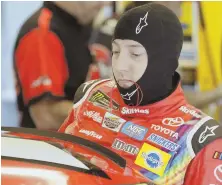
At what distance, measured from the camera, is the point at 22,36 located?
157 cm

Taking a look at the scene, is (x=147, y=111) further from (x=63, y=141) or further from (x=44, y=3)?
(x=44, y=3)

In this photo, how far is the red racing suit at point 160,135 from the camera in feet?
3.23

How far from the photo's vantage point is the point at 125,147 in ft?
3.38

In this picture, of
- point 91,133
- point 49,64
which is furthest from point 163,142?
point 49,64

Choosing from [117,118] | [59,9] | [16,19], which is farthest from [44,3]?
[117,118]

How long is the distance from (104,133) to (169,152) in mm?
134

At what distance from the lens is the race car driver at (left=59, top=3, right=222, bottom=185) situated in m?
0.99

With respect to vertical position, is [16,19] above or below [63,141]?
above

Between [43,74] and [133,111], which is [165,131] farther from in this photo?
[43,74]

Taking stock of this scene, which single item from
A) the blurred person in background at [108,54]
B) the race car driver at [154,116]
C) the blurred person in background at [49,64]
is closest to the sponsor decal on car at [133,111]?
the race car driver at [154,116]

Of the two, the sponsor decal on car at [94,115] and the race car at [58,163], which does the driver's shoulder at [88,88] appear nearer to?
the sponsor decal on car at [94,115]

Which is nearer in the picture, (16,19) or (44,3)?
(44,3)

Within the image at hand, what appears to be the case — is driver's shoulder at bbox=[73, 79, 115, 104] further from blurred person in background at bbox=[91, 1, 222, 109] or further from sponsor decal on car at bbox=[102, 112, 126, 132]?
blurred person in background at bbox=[91, 1, 222, 109]

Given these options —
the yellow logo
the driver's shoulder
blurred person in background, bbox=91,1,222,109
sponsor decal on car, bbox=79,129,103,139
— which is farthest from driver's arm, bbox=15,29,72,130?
the yellow logo
